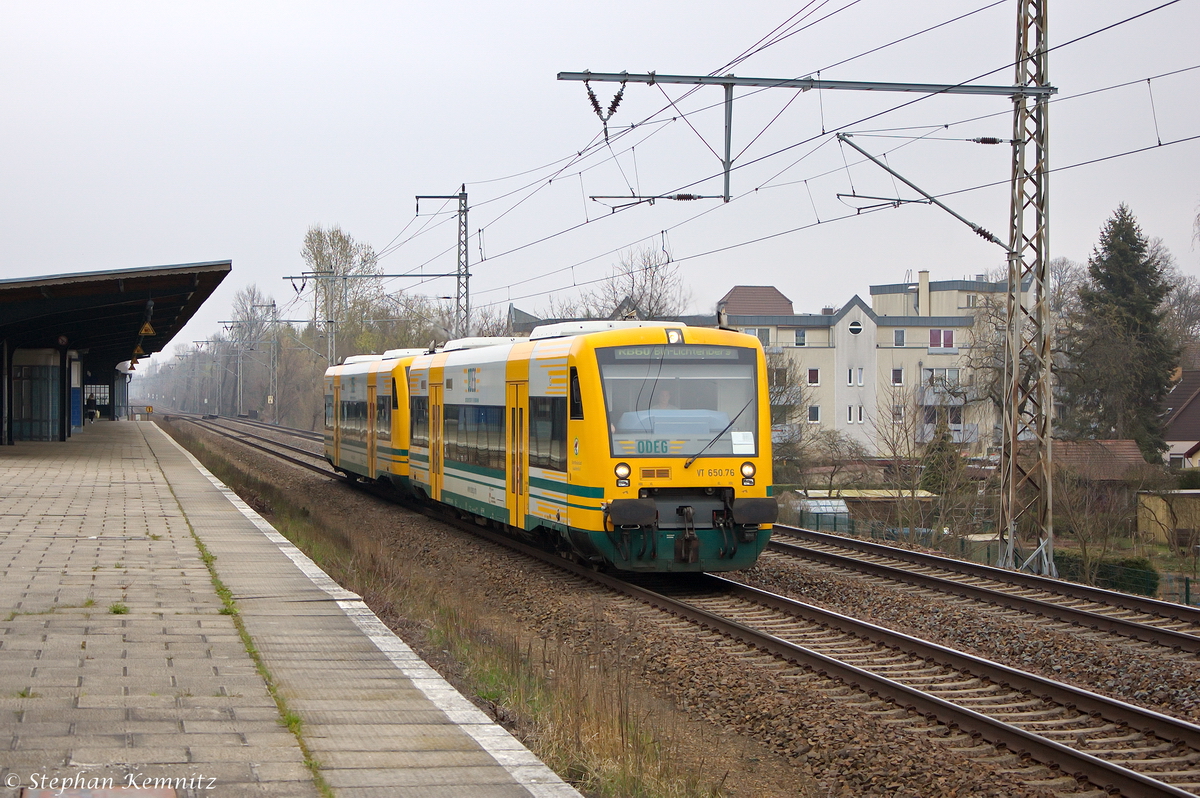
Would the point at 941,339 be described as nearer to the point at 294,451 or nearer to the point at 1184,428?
the point at 1184,428

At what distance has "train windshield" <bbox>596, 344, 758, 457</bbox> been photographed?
40.7ft

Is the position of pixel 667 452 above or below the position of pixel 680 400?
below

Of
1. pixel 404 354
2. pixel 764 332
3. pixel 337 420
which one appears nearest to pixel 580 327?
pixel 404 354

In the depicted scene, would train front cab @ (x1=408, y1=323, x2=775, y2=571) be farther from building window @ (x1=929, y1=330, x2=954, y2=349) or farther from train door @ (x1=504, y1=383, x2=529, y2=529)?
building window @ (x1=929, y1=330, x2=954, y2=349)

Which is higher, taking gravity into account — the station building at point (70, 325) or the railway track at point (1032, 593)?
the station building at point (70, 325)

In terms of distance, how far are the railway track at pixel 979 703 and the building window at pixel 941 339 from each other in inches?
2190

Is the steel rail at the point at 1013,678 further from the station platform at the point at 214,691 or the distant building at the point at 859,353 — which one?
the distant building at the point at 859,353

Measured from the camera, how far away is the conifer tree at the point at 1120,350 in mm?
48656

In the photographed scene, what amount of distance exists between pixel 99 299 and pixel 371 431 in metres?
6.71

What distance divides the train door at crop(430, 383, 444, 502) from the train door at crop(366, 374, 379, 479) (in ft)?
16.7

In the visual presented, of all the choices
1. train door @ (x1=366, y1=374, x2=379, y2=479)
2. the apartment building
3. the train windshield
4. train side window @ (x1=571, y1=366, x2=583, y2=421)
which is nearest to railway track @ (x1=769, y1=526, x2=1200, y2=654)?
the train windshield

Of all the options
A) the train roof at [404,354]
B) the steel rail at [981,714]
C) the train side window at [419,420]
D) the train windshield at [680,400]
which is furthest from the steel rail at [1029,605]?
A: the train roof at [404,354]

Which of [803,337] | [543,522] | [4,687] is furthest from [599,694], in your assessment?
[803,337]

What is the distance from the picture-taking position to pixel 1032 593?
13195 millimetres
